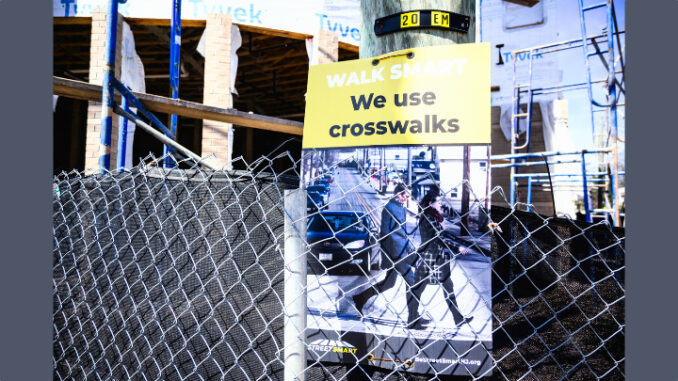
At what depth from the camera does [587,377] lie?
1.59 meters

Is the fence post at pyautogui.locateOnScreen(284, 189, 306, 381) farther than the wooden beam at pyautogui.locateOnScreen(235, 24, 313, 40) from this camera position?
No

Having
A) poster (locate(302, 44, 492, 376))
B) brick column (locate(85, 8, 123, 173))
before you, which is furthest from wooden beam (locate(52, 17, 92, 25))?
poster (locate(302, 44, 492, 376))

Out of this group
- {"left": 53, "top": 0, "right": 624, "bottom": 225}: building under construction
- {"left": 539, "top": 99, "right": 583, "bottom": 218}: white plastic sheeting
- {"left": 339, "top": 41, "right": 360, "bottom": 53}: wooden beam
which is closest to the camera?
{"left": 53, "top": 0, "right": 624, "bottom": 225}: building under construction

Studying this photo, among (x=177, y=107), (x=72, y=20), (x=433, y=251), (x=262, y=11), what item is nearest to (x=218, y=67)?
Answer: (x=262, y=11)

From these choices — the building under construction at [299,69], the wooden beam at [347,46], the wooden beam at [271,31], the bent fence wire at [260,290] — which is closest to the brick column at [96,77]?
the building under construction at [299,69]

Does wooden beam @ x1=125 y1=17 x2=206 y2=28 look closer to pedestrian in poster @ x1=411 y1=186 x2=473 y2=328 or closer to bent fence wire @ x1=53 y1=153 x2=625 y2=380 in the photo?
bent fence wire @ x1=53 y1=153 x2=625 y2=380

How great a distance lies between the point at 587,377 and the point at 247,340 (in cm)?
131

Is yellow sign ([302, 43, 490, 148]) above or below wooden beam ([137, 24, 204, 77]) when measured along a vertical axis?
below

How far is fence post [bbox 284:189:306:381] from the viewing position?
1424mm

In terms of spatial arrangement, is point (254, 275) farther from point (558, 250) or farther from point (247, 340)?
point (558, 250)

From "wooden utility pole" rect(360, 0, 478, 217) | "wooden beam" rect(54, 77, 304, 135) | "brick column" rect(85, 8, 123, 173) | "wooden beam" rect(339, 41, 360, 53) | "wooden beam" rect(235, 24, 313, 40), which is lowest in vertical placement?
"wooden utility pole" rect(360, 0, 478, 217)

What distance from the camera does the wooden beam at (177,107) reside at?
3357 millimetres

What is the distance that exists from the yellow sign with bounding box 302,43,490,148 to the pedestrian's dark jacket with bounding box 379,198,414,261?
248mm

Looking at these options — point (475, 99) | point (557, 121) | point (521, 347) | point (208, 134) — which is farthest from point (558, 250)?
point (557, 121)
